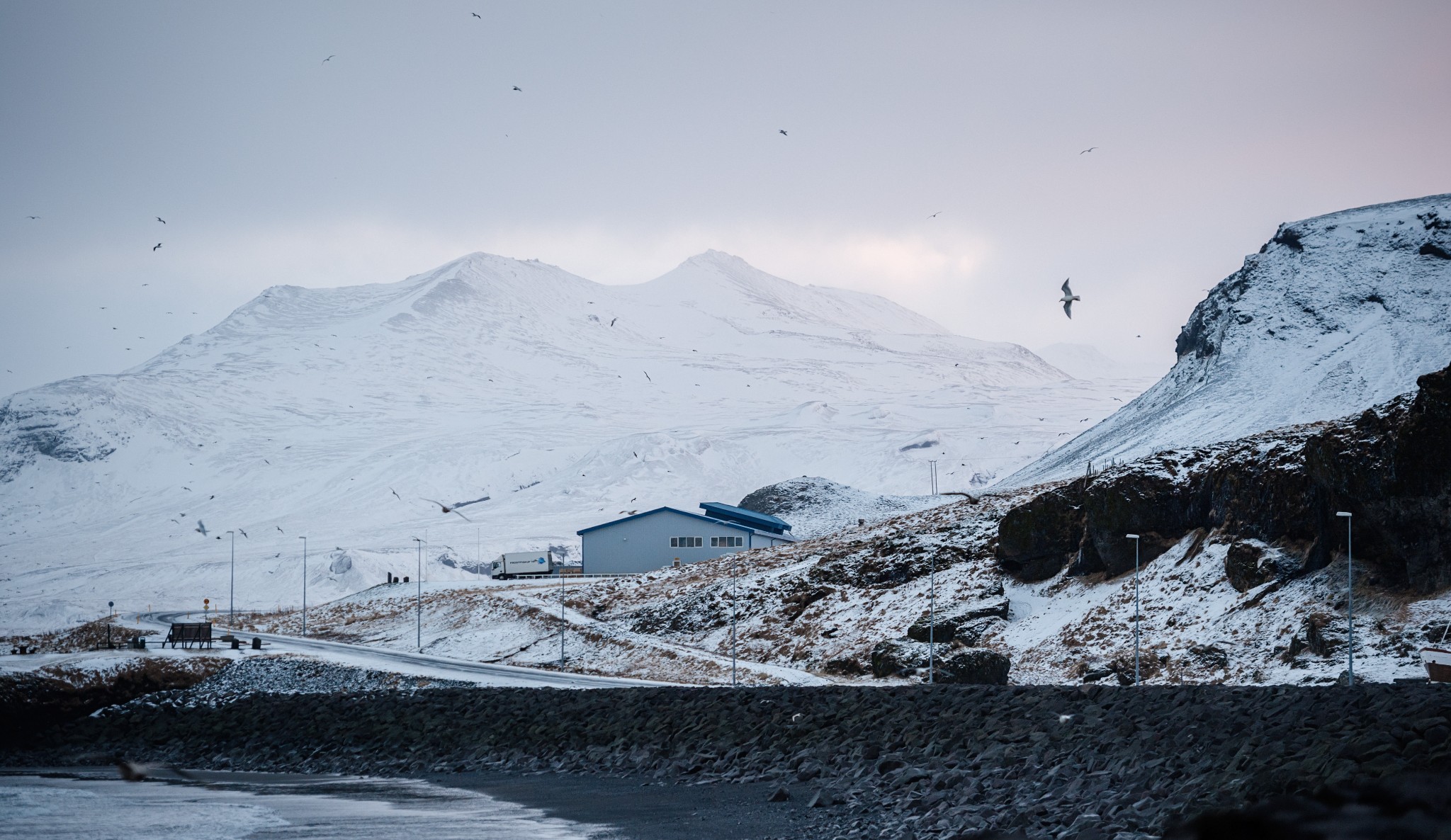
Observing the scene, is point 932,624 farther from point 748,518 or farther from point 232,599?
point 232,599

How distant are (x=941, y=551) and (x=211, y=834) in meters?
52.2

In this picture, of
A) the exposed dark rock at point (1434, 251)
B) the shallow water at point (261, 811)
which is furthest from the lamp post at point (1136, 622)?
the exposed dark rock at point (1434, 251)

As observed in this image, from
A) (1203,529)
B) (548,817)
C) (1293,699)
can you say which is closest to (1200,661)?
(1203,529)

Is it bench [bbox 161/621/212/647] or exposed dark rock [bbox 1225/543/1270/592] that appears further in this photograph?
bench [bbox 161/621/212/647]

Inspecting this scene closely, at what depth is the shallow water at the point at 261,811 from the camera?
32.5 metres

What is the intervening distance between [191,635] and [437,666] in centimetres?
1675

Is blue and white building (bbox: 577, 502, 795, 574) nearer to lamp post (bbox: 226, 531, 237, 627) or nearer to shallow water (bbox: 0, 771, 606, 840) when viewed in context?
lamp post (bbox: 226, 531, 237, 627)

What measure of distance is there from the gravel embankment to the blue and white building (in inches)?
2124

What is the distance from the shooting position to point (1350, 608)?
1610 inches

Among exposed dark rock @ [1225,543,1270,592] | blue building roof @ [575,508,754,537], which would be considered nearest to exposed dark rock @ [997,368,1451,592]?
exposed dark rock @ [1225,543,1270,592]

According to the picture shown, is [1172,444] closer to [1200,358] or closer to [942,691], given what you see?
[1200,358]

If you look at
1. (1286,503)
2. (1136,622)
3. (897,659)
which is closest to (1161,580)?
(1286,503)

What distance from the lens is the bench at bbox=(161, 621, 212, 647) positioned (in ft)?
Answer: 235

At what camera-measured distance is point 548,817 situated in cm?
3400
